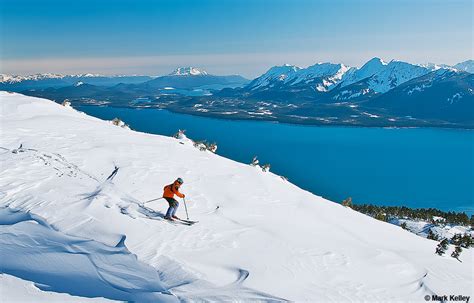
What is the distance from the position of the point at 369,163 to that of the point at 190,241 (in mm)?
121105

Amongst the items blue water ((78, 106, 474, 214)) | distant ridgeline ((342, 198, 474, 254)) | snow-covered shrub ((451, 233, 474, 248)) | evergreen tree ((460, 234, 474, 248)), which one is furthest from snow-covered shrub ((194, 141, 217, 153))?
blue water ((78, 106, 474, 214))

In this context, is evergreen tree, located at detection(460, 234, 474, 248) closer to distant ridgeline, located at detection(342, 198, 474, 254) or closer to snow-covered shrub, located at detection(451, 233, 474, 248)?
snow-covered shrub, located at detection(451, 233, 474, 248)

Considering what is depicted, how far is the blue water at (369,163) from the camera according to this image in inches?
3529

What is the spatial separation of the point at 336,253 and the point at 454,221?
63553 millimetres

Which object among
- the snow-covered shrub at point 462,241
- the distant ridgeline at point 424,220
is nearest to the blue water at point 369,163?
the distant ridgeline at point 424,220

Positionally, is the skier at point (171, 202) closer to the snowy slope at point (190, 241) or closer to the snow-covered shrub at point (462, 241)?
the snowy slope at point (190, 241)

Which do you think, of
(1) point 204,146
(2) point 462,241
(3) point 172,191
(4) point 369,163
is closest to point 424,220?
(2) point 462,241

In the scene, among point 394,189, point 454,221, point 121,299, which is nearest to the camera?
point 121,299

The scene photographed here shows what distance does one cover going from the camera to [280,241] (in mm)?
10891

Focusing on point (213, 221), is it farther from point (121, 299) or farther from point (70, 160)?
point (70, 160)

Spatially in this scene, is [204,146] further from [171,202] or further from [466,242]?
[466,242]

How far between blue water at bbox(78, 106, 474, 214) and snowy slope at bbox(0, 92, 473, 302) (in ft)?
231

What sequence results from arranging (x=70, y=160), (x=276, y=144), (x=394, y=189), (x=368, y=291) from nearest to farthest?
1. (x=368, y=291)
2. (x=70, y=160)
3. (x=394, y=189)
4. (x=276, y=144)

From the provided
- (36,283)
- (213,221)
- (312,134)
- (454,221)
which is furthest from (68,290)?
(312,134)
